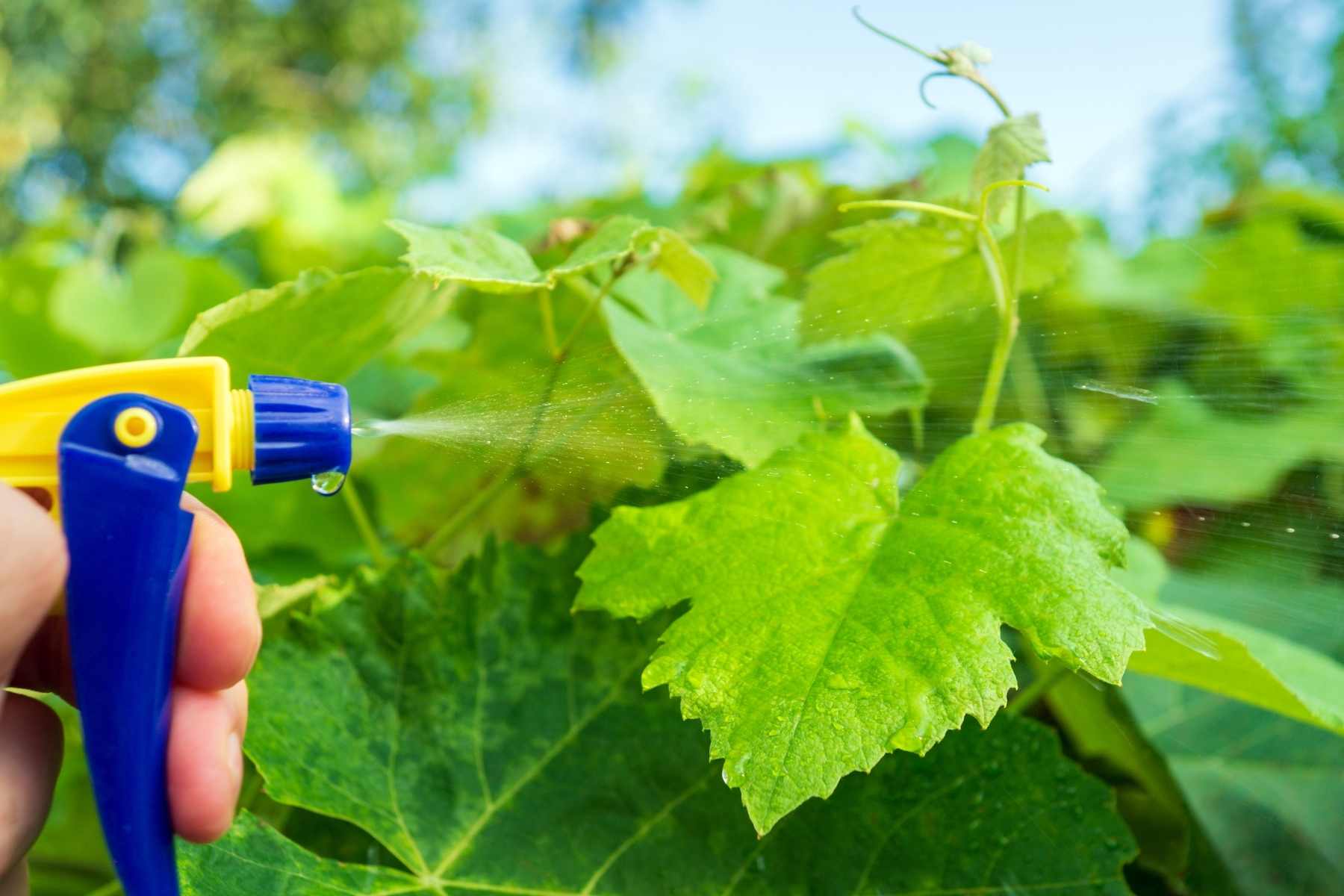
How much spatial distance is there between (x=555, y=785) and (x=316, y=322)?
31 centimetres

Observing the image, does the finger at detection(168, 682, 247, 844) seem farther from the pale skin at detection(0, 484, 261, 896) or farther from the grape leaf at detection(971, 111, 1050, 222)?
the grape leaf at detection(971, 111, 1050, 222)

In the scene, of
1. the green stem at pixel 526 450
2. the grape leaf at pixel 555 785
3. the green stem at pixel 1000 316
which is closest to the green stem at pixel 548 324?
the green stem at pixel 526 450

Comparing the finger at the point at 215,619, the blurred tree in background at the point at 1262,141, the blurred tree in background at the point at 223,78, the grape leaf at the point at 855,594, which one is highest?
the finger at the point at 215,619

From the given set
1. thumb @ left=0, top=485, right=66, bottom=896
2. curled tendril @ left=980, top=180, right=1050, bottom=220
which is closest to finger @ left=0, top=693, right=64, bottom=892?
thumb @ left=0, top=485, right=66, bottom=896

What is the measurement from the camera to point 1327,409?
850 mm

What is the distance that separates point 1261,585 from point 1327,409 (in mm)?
205

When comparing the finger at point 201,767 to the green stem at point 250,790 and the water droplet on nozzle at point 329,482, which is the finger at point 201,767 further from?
the green stem at point 250,790

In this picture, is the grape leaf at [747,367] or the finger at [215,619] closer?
the finger at [215,619]

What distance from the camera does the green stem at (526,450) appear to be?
0.58 m

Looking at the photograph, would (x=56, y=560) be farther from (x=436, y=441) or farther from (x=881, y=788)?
(x=881, y=788)

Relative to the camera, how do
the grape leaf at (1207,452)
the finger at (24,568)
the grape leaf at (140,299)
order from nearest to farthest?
the finger at (24,568) → the grape leaf at (1207,452) → the grape leaf at (140,299)

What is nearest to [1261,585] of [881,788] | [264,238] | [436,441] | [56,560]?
[881,788]

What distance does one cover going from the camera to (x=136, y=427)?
1.27 ft

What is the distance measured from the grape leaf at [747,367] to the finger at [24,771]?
0.32 m
